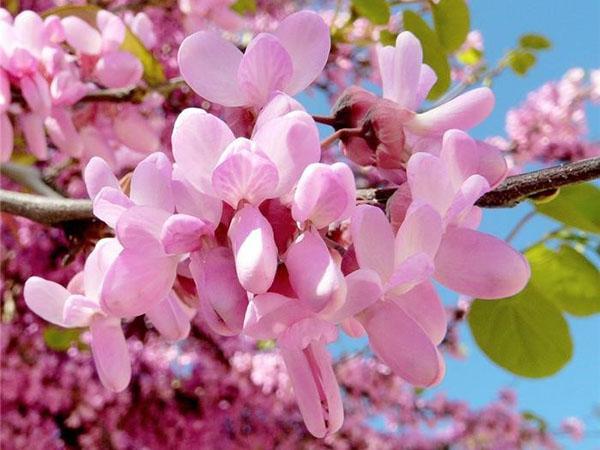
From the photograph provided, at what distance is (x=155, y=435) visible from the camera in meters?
2.82

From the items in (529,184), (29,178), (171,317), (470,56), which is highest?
(529,184)

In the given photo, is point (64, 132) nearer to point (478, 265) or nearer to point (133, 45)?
point (133, 45)

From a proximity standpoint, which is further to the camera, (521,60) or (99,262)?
(521,60)

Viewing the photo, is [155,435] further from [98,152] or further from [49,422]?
[98,152]

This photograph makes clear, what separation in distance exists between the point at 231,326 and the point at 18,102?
0.72m

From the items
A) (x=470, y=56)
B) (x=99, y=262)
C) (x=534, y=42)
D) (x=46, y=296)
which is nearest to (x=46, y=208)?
(x=46, y=296)

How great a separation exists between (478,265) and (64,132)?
2.68 ft

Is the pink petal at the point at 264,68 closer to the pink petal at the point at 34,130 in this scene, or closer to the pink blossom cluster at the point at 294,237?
the pink blossom cluster at the point at 294,237

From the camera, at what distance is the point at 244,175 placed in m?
0.48

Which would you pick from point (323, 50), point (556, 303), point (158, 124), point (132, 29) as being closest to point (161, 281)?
point (323, 50)

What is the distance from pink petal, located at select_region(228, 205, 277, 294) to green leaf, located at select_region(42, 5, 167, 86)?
85cm

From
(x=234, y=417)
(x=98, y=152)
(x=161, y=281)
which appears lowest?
(x=234, y=417)

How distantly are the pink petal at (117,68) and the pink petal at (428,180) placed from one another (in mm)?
777

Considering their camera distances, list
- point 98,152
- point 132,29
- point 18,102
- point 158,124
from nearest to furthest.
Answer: point 18,102 < point 98,152 < point 132,29 < point 158,124
